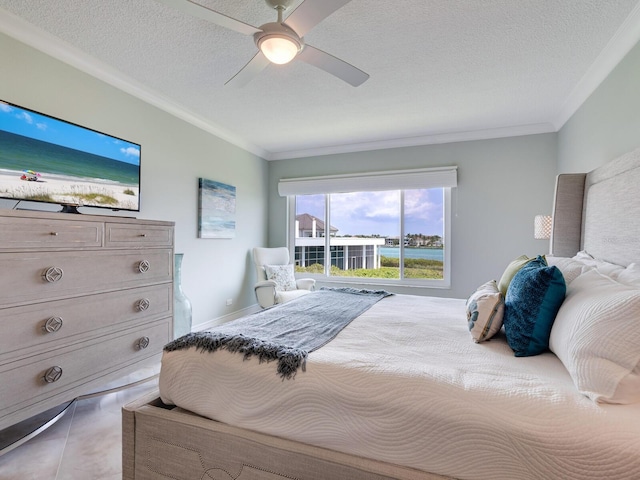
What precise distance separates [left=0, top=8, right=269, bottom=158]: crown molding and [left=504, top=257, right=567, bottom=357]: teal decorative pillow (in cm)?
320

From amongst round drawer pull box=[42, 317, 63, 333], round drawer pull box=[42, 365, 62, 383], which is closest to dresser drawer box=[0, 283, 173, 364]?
round drawer pull box=[42, 317, 63, 333]

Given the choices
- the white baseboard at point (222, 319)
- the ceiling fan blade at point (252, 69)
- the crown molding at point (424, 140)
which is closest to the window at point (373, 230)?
the crown molding at point (424, 140)

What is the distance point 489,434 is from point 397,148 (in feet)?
12.8

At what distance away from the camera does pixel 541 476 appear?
831 millimetres

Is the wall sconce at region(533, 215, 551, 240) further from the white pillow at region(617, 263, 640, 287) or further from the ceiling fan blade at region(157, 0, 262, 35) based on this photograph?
the ceiling fan blade at region(157, 0, 262, 35)

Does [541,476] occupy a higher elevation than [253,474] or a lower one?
higher

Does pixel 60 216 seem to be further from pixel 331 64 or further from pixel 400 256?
pixel 400 256

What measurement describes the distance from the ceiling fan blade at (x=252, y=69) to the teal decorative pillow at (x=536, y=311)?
72.3 inches

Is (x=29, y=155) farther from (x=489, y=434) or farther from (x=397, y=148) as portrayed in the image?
(x=397, y=148)

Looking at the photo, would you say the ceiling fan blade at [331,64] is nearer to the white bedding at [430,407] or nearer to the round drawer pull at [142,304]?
the white bedding at [430,407]

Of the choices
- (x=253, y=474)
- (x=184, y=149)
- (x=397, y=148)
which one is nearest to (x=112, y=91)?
(x=184, y=149)

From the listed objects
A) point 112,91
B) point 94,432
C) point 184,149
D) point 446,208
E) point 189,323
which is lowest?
point 94,432

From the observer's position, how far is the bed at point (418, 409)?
2.79 feet

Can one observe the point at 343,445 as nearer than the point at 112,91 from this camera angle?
Yes
